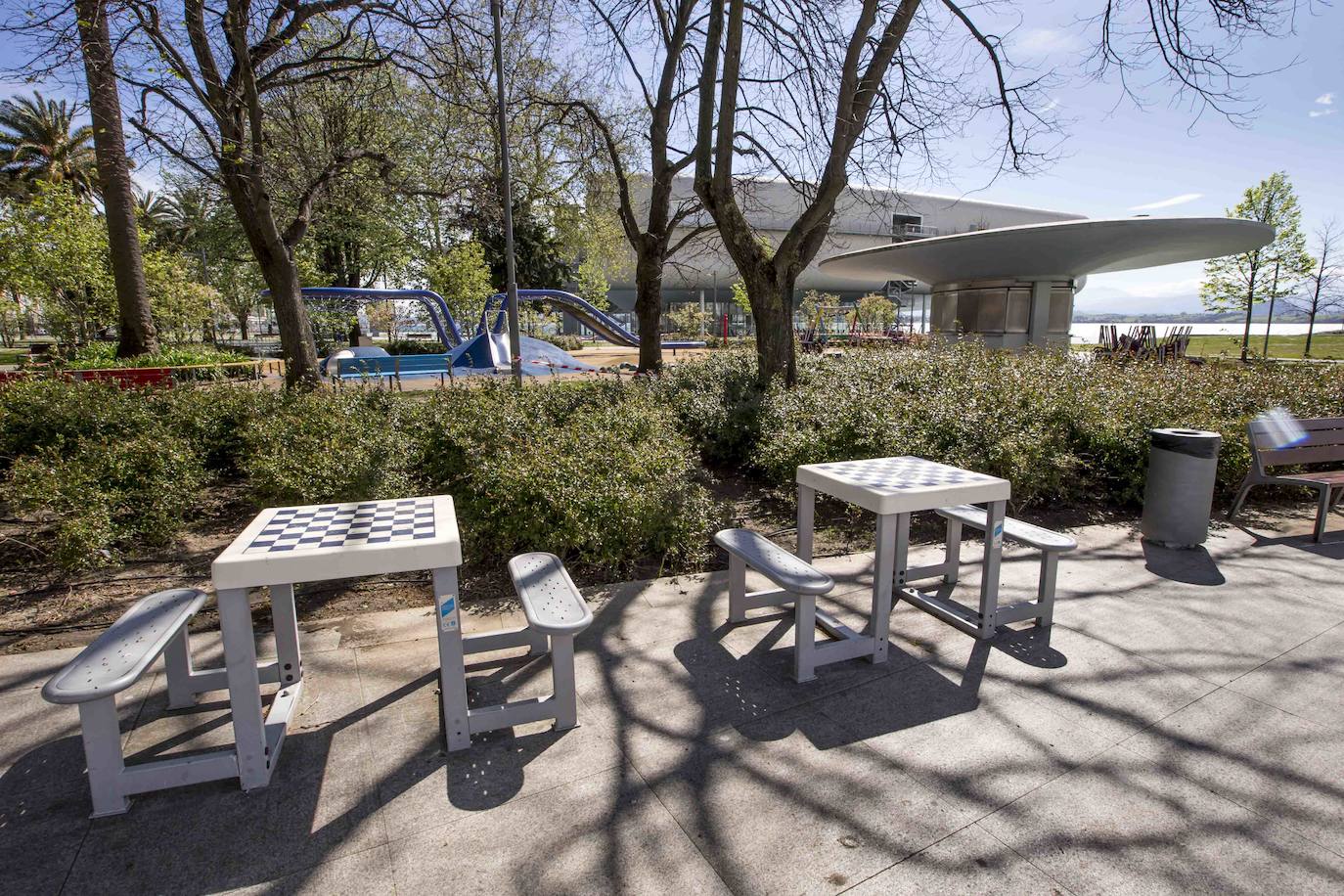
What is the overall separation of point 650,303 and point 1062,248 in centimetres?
1322

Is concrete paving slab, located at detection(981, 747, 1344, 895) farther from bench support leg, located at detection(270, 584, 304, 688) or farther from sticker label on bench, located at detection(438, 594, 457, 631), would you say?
bench support leg, located at detection(270, 584, 304, 688)

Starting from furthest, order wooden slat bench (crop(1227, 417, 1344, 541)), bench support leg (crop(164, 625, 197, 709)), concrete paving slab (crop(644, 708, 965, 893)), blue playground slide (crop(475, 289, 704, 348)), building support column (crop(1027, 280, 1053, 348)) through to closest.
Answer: blue playground slide (crop(475, 289, 704, 348))
building support column (crop(1027, 280, 1053, 348))
wooden slat bench (crop(1227, 417, 1344, 541))
bench support leg (crop(164, 625, 197, 709))
concrete paving slab (crop(644, 708, 965, 893))

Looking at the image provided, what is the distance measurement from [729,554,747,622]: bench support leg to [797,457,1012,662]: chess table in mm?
429

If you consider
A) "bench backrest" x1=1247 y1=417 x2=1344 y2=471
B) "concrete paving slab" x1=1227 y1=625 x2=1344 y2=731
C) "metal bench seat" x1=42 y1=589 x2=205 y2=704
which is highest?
"bench backrest" x1=1247 y1=417 x2=1344 y2=471

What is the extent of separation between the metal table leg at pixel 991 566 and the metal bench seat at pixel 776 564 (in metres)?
0.91

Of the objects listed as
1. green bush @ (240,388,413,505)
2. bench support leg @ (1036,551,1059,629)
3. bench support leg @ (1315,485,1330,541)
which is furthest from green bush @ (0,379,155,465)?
bench support leg @ (1315,485,1330,541)

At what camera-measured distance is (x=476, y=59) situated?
11023mm

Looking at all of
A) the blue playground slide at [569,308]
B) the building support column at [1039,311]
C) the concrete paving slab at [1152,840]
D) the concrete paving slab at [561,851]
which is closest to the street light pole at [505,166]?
the concrete paving slab at [561,851]

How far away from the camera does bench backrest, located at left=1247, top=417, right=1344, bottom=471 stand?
5.94m

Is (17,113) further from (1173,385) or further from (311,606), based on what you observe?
(1173,385)

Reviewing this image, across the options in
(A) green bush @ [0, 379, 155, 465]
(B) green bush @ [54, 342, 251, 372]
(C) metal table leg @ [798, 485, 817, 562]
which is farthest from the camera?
(B) green bush @ [54, 342, 251, 372]

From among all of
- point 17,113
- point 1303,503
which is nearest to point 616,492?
point 1303,503

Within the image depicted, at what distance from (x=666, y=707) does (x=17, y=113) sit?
5380 centimetres

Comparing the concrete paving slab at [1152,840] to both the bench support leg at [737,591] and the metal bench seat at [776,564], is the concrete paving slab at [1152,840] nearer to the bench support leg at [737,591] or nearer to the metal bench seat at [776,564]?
the metal bench seat at [776,564]
